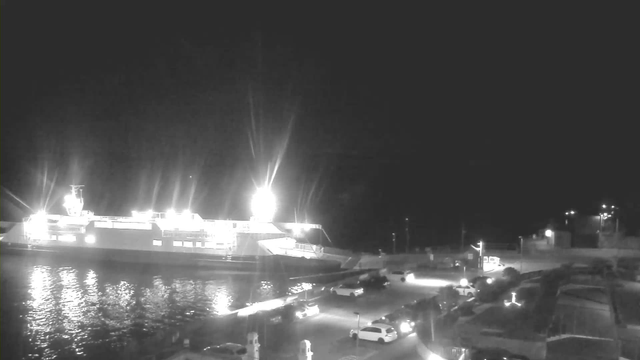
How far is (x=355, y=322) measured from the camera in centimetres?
579

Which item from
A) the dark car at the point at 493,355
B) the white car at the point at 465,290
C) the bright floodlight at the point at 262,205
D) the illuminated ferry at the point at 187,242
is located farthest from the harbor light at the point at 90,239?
the dark car at the point at 493,355

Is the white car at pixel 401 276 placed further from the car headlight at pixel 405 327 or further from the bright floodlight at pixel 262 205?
the bright floodlight at pixel 262 205

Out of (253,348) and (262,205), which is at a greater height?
(262,205)

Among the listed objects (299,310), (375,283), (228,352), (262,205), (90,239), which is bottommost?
(228,352)

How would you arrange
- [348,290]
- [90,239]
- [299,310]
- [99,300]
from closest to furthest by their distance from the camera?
1. [299,310]
2. [348,290]
3. [99,300]
4. [90,239]

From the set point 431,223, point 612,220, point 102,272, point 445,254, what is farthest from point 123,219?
point 431,223

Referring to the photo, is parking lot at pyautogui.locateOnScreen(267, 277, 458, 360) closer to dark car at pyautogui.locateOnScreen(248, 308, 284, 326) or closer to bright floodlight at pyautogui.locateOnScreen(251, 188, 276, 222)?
dark car at pyautogui.locateOnScreen(248, 308, 284, 326)

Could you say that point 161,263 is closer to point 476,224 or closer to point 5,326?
point 5,326

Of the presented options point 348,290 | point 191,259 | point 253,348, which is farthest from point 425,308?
point 191,259

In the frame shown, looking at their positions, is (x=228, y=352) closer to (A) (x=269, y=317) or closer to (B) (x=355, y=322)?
(A) (x=269, y=317)

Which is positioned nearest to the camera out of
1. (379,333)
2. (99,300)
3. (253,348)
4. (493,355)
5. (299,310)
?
(493,355)

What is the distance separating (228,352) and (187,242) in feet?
31.8

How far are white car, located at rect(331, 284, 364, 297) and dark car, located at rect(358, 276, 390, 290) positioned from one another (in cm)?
36

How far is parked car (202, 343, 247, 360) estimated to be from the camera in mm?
4352
